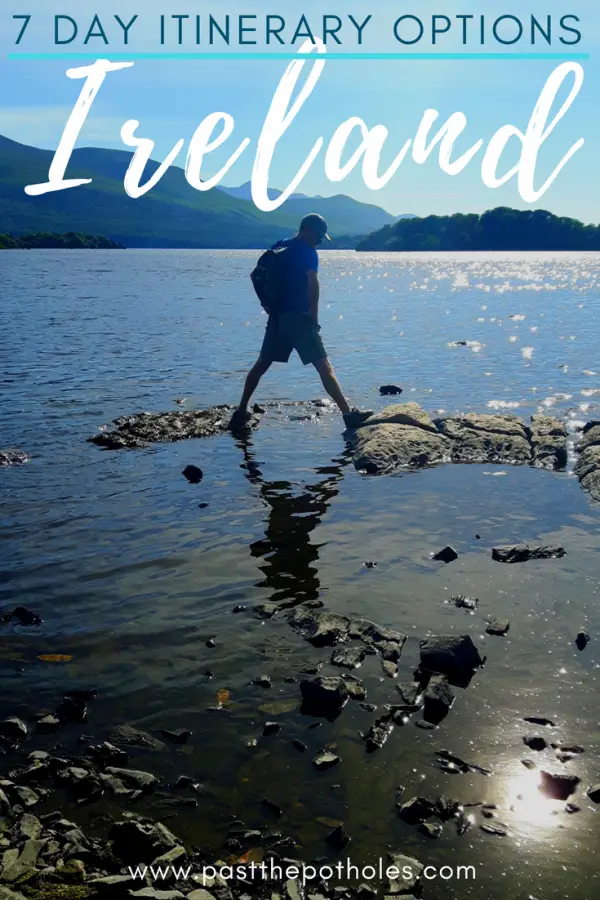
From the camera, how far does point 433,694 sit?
6098 millimetres

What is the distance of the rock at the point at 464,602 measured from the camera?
25.6 feet

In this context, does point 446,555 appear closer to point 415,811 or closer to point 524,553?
point 524,553

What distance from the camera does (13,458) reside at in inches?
528

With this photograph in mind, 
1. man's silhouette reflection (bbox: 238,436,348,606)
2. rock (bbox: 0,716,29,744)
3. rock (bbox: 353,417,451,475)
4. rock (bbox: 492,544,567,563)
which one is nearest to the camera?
rock (bbox: 0,716,29,744)

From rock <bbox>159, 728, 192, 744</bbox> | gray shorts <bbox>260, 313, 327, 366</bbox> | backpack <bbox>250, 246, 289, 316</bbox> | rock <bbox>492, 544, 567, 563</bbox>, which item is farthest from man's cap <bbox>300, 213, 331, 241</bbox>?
rock <bbox>159, 728, 192, 744</bbox>

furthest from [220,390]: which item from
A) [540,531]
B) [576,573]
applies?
[576,573]

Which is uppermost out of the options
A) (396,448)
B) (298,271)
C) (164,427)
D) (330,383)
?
(298,271)

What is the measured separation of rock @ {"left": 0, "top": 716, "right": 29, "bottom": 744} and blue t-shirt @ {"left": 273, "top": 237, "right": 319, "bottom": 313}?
428 inches

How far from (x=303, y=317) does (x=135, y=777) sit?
36.7 feet

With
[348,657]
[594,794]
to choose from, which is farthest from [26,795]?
[594,794]

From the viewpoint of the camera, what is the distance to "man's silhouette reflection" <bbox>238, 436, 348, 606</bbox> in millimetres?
8359

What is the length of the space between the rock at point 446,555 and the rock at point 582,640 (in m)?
2.11

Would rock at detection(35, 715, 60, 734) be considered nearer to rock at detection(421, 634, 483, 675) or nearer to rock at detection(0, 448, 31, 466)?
rock at detection(421, 634, 483, 675)

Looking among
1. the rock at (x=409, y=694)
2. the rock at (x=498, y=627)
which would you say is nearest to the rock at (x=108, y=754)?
the rock at (x=409, y=694)
